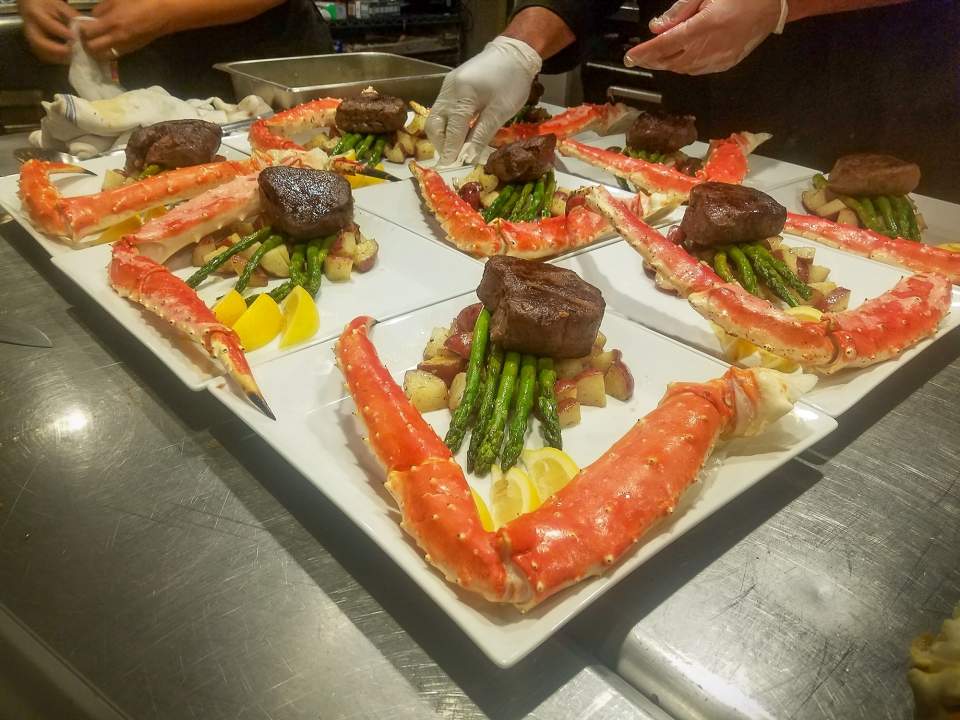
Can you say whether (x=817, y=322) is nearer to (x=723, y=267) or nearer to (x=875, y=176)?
(x=723, y=267)

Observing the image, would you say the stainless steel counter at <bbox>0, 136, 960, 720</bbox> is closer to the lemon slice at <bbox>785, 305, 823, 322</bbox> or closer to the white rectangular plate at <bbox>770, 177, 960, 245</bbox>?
the lemon slice at <bbox>785, 305, 823, 322</bbox>

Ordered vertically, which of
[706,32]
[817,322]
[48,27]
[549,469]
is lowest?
[549,469]

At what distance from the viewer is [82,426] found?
1.45 meters

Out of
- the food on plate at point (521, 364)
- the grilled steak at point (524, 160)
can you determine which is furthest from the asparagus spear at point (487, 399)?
the grilled steak at point (524, 160)

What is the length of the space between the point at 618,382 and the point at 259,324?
89 centimetres

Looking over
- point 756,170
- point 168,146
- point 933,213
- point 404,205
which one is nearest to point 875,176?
point 933,213

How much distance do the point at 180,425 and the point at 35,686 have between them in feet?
2.07

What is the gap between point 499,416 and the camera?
136 centimetres

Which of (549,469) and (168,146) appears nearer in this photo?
(549,469)

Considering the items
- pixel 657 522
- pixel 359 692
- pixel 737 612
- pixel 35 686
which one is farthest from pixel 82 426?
pixel 737 612

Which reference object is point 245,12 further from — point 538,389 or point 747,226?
point 538,389

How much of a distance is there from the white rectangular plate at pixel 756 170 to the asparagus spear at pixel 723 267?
918mm

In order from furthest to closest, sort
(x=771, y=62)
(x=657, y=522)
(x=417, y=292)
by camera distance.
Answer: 1. (x=771, y=62)
2. (x=417, y=292)
3. (x=657, y=522)

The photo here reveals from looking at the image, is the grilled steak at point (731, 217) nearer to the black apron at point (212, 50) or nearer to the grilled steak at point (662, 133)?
the grilled steak at point (662, 133)
